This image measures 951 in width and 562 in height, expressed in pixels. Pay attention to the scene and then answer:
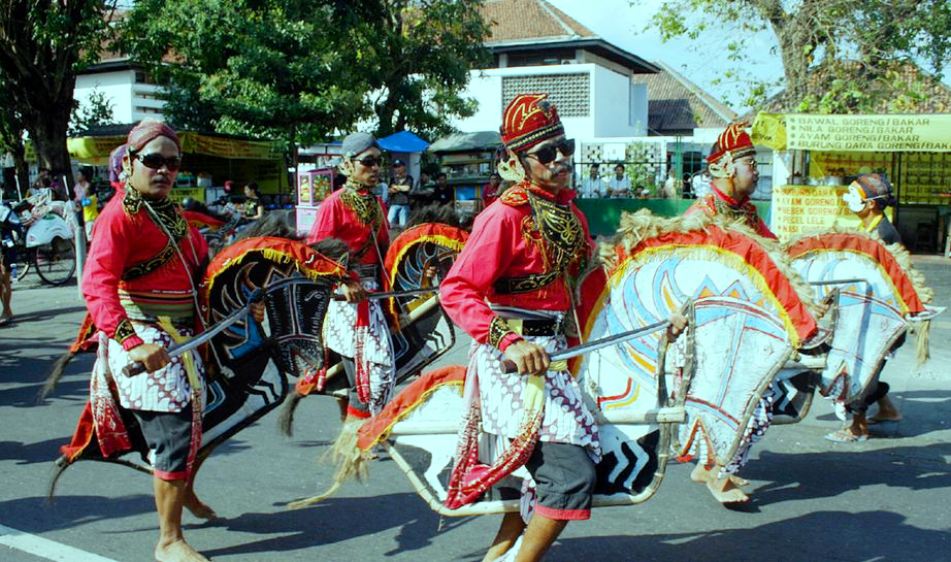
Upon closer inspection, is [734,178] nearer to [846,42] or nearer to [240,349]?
A: [240,349]

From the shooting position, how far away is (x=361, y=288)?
5559 millimetres

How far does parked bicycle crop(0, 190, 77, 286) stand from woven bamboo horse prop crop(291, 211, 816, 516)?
11708 millimetres

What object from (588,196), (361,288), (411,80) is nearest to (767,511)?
(361,288)

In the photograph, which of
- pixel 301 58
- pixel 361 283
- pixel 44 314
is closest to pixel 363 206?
pixel 361 283

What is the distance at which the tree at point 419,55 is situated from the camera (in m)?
20.6

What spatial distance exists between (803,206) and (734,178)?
1164 cm

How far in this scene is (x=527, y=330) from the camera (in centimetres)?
366

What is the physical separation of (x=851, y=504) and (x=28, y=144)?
21645mm

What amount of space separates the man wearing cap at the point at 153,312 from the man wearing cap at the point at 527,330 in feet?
4.21

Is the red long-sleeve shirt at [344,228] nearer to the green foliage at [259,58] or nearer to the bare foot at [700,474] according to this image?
the bare foot at [700,474]

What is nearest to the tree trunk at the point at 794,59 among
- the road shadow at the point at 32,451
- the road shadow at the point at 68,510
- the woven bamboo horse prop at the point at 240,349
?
the woven bamboo horse prop at the point at 240,349

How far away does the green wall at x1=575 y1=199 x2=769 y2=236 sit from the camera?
61.3ft

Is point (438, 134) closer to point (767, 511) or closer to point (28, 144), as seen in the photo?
point (28, 144)

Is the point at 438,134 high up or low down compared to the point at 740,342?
up
